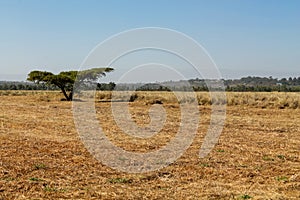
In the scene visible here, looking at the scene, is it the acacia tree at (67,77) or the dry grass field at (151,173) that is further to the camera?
the acacia tree at (67,77)

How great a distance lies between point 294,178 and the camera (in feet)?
24.0

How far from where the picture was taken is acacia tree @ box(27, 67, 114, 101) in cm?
3444

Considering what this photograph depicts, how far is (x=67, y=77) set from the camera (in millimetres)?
34906

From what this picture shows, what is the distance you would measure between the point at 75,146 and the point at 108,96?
86.8ft

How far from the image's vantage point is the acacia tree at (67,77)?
113 ft

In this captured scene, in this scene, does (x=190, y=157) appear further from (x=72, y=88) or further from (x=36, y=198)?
(x=72, y=88)

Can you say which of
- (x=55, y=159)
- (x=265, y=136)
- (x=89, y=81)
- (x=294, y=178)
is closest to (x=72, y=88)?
(x=89, y=81)

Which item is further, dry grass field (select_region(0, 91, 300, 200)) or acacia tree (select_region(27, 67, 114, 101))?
acacia tree (select_region(27, 67, 114, 101))

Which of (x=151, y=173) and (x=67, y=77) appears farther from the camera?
(x=67, y=77)

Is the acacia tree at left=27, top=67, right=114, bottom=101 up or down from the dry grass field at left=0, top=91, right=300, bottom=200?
up

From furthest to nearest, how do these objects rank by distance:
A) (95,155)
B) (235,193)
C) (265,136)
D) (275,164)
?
(265,136), (95,155), (275,164), (235,193)

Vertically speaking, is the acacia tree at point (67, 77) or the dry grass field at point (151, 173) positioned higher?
the acacia tree at point (67, 77)

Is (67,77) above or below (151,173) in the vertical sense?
above

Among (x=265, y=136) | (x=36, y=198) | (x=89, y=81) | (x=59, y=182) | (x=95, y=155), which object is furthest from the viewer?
(x=89, y=81)
